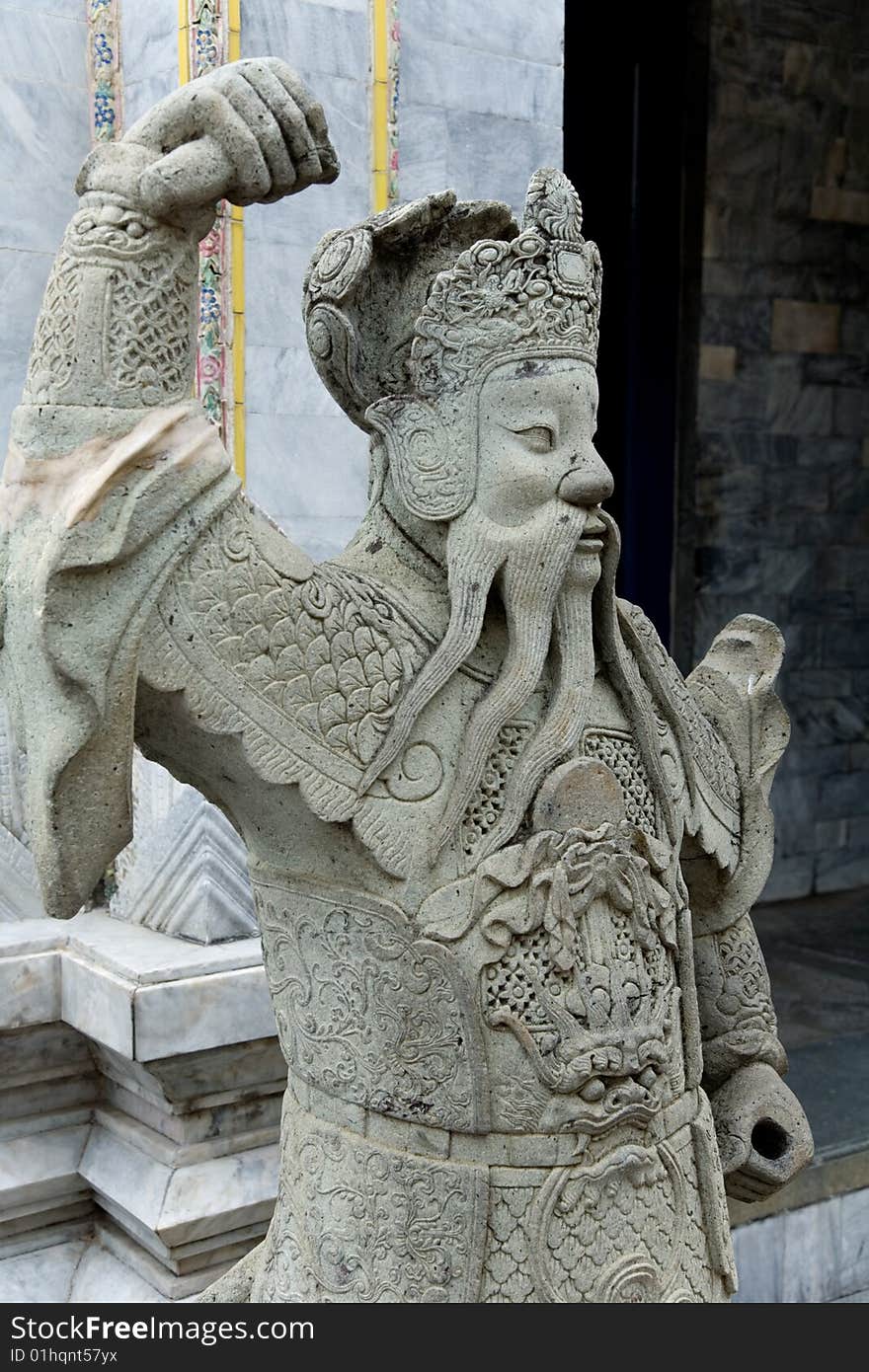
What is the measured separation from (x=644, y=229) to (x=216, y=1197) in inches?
173

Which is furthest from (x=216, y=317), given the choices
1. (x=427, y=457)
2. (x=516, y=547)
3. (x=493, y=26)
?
(x=516, y=547)

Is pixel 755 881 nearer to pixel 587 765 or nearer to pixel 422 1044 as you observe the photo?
pixel 587 765

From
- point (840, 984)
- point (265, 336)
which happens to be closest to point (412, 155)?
point (265, 336)

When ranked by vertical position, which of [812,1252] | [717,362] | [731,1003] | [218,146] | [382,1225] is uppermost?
[218,146]

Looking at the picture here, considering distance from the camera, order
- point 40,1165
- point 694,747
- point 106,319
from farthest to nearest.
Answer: point 40,1165 < point 694,747 < point 106,319

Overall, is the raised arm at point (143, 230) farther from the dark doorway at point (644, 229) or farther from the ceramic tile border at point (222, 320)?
the dark doorway at point (644, 229)

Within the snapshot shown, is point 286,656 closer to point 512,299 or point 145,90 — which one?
point 512,299

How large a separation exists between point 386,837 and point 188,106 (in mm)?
830

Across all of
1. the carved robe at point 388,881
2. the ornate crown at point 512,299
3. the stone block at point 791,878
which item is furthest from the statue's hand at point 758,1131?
the stone block at point 791,878

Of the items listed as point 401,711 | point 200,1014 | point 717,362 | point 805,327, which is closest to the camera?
point 401,711

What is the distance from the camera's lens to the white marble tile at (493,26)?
2.83m

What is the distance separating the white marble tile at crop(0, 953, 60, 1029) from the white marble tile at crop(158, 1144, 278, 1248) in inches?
15.5

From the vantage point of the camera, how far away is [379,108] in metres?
2.80

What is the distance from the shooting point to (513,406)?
1.70 m
